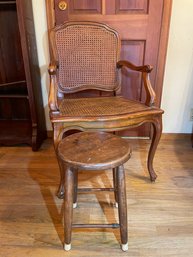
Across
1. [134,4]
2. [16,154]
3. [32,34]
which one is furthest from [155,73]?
[16,154]

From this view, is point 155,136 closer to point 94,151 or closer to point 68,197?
point 94,151

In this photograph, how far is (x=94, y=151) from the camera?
94cm

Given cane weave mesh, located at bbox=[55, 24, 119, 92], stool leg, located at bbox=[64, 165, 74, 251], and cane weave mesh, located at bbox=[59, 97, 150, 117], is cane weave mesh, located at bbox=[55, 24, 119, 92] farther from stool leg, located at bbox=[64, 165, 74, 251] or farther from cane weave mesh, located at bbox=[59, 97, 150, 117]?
stool leg, located at bbox=[64, 165, 74, 251]

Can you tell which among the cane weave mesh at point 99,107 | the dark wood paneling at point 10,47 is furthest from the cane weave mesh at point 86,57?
the dark wood paneling at point 10,47

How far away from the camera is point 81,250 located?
1016 mm

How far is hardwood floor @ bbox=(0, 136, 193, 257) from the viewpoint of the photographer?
103cm

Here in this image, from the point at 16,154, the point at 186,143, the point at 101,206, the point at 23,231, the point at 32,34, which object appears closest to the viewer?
the point at 23,231

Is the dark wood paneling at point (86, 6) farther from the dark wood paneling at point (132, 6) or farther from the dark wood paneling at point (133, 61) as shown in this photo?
the dark wood paneling at point (133, 61)

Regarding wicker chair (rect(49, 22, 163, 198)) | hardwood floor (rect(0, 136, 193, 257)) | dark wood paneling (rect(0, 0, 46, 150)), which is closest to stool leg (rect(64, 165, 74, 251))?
hardwood floor (rect(0, 136, 193, 257))

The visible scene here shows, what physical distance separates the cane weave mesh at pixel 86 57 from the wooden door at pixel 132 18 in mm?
187

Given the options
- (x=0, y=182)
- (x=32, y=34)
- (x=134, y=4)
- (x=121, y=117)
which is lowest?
→ (x=0, y=182)

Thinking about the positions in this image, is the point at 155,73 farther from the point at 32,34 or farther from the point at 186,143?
the point at 32,34

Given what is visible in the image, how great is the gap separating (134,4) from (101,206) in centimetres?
139

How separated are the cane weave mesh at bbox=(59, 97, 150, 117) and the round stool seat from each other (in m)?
0.16
